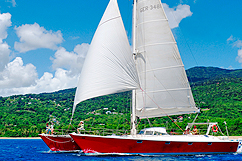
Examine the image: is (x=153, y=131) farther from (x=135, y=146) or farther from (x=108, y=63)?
(x=108, y=63)

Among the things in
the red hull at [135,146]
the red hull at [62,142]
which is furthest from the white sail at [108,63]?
the red hull at [62,142]

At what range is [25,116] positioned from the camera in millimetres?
103688

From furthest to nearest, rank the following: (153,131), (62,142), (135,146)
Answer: (62,142), (153,131), (135,146)

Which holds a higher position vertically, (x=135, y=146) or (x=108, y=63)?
(x=108, y=63)

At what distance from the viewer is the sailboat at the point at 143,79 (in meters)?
20.9

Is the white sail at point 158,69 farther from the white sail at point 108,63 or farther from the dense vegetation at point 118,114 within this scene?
the dense vegetation at point 118,114

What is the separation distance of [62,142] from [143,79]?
1024 centimetres

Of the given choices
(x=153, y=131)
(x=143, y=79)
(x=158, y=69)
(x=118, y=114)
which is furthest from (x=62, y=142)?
(x=118, y=114)

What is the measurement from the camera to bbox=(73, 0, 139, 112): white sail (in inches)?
806

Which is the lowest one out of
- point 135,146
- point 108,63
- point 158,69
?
point 135,146

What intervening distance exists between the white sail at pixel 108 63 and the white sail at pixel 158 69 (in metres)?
2.91

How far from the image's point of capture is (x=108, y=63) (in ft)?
69.1

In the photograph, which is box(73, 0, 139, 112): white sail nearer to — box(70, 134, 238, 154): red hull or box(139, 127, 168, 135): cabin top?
box(70, 134, 238, 154): red hull

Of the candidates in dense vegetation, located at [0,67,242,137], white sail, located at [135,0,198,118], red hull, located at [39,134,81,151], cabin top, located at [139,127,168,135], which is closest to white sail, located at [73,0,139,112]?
white sail, located at [135,0,198,118]
